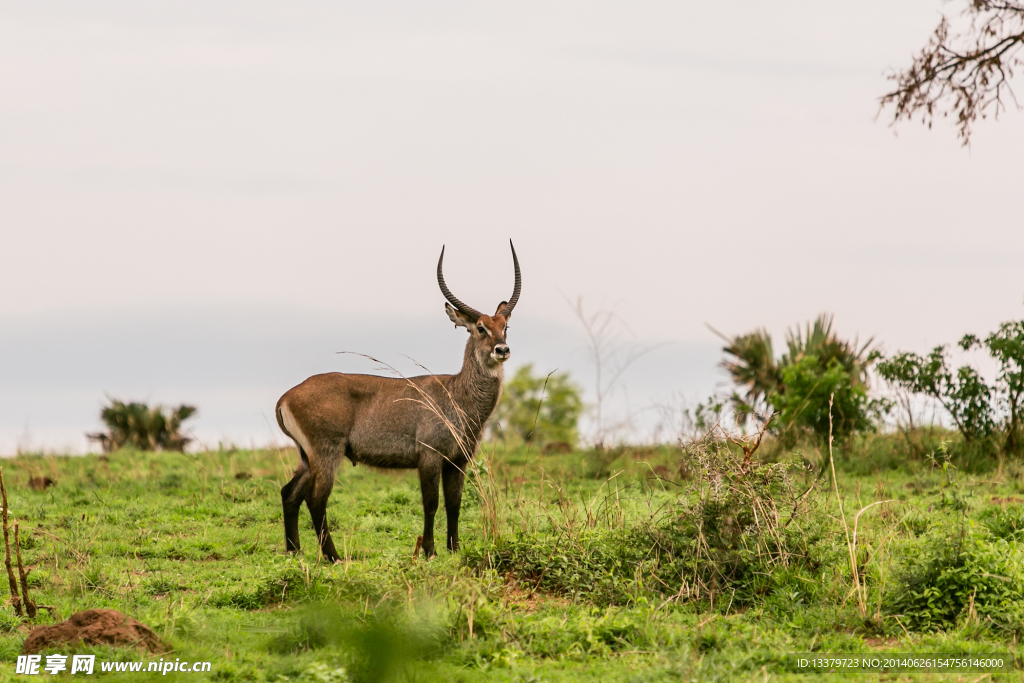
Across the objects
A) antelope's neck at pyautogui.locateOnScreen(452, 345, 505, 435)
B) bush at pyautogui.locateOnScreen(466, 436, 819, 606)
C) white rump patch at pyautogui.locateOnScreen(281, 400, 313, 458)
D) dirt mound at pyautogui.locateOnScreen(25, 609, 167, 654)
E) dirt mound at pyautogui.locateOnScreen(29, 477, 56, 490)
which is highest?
antelope's neck at pyautogui.locateOnScreen(452, 345, 505, 435)

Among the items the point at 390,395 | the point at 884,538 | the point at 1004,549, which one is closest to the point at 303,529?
the point at 390,395

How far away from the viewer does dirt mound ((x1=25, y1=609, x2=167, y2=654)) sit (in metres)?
5.72

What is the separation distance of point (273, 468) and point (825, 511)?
910cm

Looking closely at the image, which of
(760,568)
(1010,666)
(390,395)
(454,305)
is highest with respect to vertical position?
(454,305)

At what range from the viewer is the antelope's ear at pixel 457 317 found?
31.8ft

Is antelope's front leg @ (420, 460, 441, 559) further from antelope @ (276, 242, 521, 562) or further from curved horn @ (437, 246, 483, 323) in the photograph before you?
curved horn @ (437, 246, 483, 323)

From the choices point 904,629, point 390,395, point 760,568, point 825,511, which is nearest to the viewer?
point 904,629

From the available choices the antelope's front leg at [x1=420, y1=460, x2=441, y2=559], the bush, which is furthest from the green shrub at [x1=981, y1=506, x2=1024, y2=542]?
the antelope's front leg at [x1=420, y1=460, x2=441, y2=559]

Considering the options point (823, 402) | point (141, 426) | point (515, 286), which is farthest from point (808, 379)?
point (141, 426)

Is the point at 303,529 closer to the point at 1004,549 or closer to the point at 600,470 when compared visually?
the point at 600,470

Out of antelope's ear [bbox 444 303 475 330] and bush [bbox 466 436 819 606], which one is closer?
bush [bbox 466 436 819 606]

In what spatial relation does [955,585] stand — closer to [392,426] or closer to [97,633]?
[392,426]

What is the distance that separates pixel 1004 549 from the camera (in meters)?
7.17

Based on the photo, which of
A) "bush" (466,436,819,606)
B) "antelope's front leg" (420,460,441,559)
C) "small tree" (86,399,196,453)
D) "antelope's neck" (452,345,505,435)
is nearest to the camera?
"bush" (466,436,819,606)
